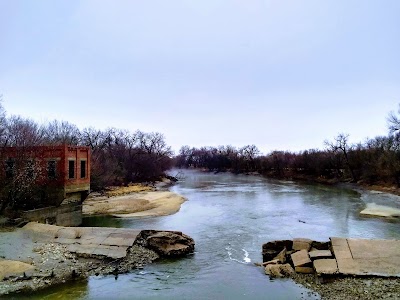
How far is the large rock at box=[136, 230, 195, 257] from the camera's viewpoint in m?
19.3

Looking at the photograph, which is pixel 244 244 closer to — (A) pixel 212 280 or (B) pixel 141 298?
(A) pixel 212 280

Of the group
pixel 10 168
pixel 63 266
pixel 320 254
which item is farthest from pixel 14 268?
pixel 320 254

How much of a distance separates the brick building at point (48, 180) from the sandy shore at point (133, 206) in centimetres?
520

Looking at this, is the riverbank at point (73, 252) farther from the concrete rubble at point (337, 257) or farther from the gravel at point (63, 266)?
the concrete rubble at point (337, 257)

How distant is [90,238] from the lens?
797 inches

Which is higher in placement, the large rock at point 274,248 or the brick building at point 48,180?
the brick building at point 48,180

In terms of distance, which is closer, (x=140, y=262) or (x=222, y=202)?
(x=140, y=262)

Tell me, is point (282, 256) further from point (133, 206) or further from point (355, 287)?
point (133, 206)

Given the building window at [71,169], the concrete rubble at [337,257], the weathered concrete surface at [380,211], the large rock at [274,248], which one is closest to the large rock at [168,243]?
the large rock at [274,248]

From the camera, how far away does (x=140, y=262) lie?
1786 cm

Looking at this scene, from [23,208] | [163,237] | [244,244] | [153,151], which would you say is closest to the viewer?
[163,237]

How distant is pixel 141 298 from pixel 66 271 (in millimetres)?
4213

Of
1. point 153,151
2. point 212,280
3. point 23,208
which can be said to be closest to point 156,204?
point 23,208

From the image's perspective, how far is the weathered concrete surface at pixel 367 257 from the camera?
586 inches
